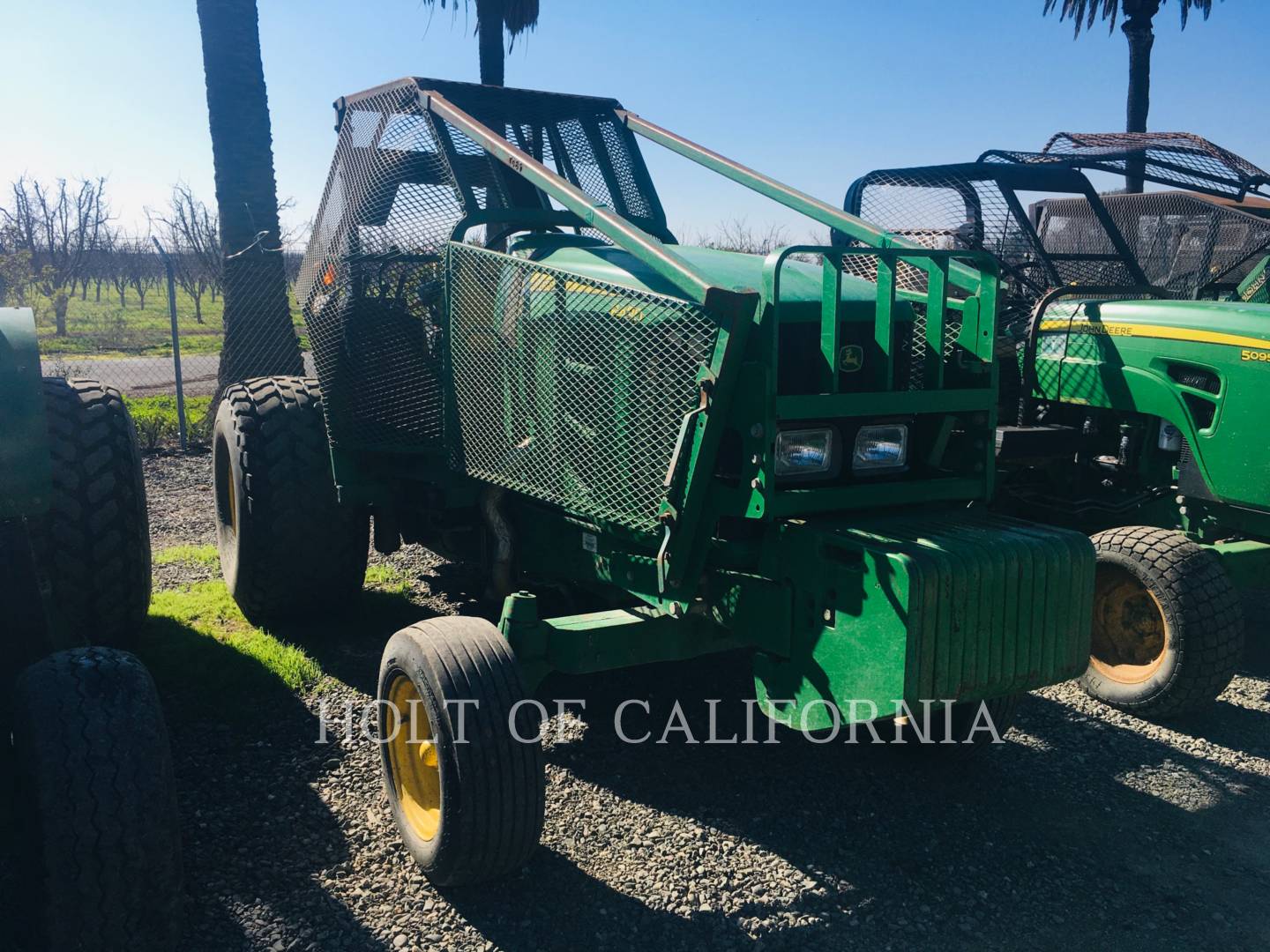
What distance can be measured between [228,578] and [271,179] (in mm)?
5755

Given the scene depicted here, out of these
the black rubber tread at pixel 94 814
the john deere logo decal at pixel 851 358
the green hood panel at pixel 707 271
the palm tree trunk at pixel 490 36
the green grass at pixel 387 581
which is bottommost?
the green grass at pixel 387 581

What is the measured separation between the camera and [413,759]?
3518mm

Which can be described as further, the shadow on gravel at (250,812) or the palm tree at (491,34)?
the palm tree at (491,34)

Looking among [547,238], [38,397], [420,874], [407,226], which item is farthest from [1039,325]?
[38,397]

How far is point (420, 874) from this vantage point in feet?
10.9

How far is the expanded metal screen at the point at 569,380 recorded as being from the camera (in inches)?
127

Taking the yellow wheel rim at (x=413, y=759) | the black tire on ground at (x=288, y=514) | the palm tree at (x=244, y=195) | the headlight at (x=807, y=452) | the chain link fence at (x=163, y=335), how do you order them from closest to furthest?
the headlight at (x=807, y=452), the yellow wheel rim at (x=413, y=759), the black tire on ground at (x=288, y=514), the palm tree at (x=244, y=195), the chain link fence at (x=163, y=335)

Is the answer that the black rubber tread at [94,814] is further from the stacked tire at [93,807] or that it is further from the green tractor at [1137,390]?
the green tractor at [1137,390]

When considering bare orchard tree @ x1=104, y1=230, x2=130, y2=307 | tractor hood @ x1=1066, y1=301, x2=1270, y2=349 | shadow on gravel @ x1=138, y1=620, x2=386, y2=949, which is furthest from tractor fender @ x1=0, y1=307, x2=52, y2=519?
bare orchard tree @ x1=104, y1=230, x2=130, y2=307

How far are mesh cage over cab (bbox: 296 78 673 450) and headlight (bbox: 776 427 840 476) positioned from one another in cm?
133

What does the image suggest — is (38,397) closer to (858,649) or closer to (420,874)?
(420,874)

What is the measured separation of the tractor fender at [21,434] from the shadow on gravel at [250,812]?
1079mm

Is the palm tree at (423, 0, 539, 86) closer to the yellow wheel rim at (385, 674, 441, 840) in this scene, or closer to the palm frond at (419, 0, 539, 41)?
the palm frond at (419, 0, 539, 41)

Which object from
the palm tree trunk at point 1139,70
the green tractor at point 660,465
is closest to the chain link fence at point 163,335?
the green tractor at point 660,465
